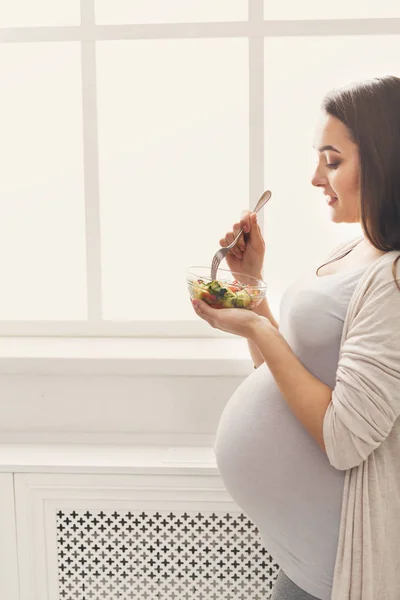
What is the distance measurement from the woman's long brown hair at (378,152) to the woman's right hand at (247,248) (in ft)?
1.20

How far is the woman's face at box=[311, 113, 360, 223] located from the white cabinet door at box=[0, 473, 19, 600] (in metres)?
→ 1.13

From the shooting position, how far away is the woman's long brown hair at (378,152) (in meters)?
1.16

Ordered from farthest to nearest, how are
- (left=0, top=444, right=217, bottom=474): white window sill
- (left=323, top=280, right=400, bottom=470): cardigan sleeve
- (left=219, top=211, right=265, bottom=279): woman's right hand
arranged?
(left=0, top=444, right=217, bottom=474): white window sill, (left=219, top=211, right=265, bottom=279): woman's right hand, (left=323, top=280, right=400, bottom=470): cardigan sleeve

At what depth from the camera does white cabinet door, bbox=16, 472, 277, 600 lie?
5.81 ft

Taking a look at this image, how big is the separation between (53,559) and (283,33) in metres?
1.59

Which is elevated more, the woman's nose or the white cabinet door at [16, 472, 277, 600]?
the woman's nose

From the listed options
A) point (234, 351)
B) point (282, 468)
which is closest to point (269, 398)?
point (282, 468)

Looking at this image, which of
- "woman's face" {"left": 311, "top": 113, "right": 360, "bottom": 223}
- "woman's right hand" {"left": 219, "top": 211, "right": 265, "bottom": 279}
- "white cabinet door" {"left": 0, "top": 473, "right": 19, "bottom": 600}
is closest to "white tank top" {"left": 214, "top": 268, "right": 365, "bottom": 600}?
"woman's face" {"left": 311, "top": 113, "right": 360, "bottom": 223}

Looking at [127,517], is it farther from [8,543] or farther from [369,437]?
[369,437]

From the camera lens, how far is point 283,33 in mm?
1909

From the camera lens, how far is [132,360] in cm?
189

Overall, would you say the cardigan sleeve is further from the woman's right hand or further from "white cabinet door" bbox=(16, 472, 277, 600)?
"white cabinet door" bbox=(16, 472, 277, 600)

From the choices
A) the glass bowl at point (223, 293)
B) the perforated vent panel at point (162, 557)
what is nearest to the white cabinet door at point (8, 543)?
the perforated vent panel at point (162, 557)

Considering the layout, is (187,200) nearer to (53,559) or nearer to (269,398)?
(269,398)
